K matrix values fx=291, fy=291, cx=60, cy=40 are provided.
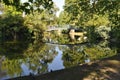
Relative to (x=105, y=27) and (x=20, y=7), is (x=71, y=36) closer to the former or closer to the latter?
(x=105, y=27)

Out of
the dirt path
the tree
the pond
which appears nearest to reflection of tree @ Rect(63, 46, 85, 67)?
the pond

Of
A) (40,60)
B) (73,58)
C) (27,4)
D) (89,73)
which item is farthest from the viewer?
(73,58)

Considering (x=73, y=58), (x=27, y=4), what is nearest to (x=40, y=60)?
(x=73, y=58)

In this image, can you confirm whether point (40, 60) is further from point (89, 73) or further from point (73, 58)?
point (89, 73)

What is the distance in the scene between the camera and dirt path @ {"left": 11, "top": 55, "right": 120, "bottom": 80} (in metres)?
12.2

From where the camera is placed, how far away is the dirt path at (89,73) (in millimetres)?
12164

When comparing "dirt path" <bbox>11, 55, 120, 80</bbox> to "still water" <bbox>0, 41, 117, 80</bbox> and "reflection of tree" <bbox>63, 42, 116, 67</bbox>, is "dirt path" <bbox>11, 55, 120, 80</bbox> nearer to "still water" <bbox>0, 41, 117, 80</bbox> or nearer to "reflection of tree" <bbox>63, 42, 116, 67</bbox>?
"still water" <bbox>0, 41, 117, 80</bbox>

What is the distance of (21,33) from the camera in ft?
182

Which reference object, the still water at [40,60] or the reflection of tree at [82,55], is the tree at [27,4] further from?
the reflection of tree at [82,55]

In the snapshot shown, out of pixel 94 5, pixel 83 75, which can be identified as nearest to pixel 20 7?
pixel 83 75

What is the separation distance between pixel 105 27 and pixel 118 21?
105 ft

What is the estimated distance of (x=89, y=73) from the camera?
1287 cm

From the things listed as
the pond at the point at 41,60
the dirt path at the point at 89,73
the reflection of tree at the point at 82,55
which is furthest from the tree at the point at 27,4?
the reflection of tree at the point at 82,55

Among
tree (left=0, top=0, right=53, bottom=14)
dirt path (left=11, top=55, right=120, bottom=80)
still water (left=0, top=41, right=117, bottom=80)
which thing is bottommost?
still water (left=0, top=41, right=117, bottom=80)
